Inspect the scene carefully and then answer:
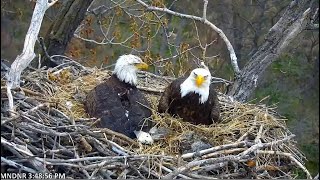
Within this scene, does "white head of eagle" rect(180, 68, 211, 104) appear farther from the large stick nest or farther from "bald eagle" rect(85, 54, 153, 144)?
"bald eagle" rect(85, 54, 153, 144)

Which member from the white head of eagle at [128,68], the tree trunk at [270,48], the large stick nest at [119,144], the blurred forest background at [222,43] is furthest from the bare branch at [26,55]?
the blurred forest background at [222,43]

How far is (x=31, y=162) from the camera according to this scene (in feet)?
12.6

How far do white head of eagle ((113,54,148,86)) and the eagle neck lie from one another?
397 millimetres

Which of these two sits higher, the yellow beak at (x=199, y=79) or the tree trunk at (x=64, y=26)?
the tree trunk at (x=64, y=26)

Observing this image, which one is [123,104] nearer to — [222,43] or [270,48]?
[270,48]

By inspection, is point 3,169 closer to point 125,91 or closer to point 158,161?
point 158,161

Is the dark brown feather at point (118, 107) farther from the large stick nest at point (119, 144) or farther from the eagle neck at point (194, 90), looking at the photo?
the eagle neck at point (194, 90)

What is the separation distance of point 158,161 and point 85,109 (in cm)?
119

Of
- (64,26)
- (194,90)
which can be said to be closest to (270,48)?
(194,90)

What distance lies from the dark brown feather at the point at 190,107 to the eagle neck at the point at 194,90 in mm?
27

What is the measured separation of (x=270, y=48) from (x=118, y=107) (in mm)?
2051

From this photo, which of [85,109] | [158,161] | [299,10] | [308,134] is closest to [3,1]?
[85,109]

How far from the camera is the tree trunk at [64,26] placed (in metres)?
6.01

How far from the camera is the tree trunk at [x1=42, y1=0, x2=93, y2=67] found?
601cm
